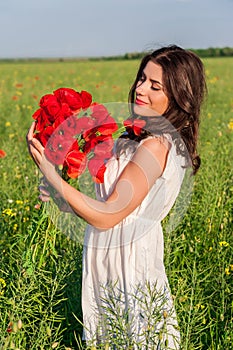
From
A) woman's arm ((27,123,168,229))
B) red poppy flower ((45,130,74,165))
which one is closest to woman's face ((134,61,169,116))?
woman's arm ((27,123,168,229))

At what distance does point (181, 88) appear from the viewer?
1920mm

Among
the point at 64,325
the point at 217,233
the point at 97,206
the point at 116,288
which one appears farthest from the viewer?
the point at 217,233

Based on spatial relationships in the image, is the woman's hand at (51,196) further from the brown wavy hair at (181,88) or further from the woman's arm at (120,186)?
the brown wavy hair at (181,88)

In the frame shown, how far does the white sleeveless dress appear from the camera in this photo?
196 cm

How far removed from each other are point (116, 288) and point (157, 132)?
0.57 metres

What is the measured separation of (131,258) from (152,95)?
56cm

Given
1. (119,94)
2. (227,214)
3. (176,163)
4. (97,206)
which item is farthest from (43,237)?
(119,94)

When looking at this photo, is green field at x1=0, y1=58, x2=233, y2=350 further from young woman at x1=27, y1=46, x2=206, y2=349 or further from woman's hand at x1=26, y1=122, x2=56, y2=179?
woman's hand at x1=26, y1=122, x2=56, y2=179

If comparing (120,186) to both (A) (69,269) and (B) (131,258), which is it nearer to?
(B) (131,258)

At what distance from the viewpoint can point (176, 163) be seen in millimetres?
1933

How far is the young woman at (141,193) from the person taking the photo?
5.94 ft

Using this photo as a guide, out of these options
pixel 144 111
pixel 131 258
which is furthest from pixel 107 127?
pixel 131 258

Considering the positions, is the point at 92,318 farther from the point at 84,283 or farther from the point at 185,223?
the point at 185,223

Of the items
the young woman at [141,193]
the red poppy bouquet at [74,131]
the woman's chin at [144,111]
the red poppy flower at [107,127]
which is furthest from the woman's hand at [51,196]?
the woman's chin at [144,111]
